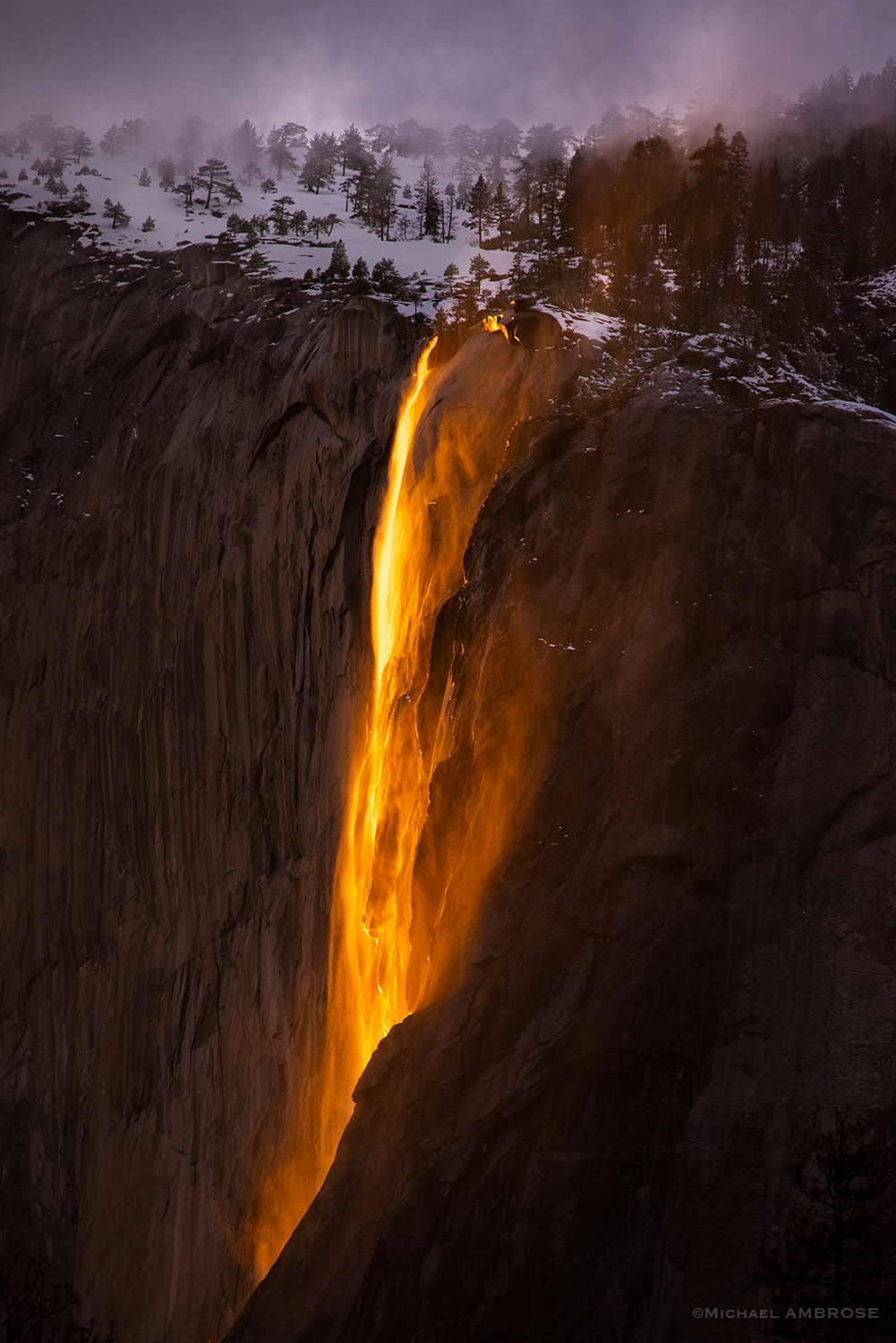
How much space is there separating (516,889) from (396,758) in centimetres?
629

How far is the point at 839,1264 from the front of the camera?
12.6 meters

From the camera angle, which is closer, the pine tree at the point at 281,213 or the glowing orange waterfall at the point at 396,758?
the glowing orange waterfall at the point at 396,758

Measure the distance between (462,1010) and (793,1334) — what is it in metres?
5.97

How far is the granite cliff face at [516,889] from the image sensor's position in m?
15.4

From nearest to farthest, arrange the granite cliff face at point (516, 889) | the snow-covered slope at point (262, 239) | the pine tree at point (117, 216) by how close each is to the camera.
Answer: the granite cliff face at point (516, 889), the snow-covered slope at point (262, 239), the pine tree at point (117, 216)

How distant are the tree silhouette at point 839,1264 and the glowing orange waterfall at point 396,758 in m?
8.00

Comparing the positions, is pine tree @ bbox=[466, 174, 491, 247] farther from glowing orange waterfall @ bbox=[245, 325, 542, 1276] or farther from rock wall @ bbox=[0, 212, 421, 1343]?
glowing orange waterfall @ bbox=[245, 325, 542, 1276]

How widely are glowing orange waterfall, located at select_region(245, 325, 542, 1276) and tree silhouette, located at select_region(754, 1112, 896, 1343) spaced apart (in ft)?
26.2

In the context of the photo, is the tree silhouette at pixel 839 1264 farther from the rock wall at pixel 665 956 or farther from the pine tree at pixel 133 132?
the pine tree at pixel 133 132

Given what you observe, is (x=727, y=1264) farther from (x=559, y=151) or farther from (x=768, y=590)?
(x=559, y=151)

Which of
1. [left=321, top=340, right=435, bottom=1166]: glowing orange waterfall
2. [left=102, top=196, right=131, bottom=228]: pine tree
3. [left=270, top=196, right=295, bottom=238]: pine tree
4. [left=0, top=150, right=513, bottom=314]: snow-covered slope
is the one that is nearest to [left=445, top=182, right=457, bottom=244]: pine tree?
[left=0, top=150, right=513, bottom=314]: snow-covered slope

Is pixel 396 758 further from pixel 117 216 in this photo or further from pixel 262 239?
pixel 117 216

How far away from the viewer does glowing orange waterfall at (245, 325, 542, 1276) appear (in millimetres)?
22094

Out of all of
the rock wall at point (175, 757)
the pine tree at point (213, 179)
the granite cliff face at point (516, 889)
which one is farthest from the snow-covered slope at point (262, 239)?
the granite cliff face at point (516, 889)
